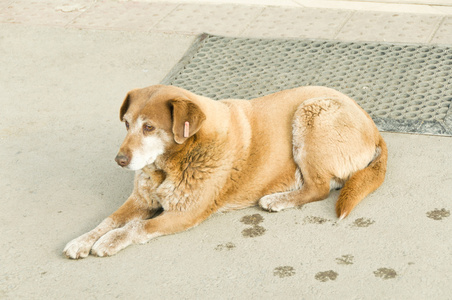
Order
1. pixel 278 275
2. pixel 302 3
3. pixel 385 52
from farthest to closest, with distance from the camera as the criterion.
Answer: pixel 302 3
pixel 385 52
pixel 278 275

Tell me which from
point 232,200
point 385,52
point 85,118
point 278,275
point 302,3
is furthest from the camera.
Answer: point 302,3

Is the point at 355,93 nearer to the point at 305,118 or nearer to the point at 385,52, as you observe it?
the point at 385,52

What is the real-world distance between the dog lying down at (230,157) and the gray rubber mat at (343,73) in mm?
919

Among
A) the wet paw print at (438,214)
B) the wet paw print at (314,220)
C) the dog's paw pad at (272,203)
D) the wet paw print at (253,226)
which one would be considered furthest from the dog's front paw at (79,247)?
the wet paw print at (438,214)

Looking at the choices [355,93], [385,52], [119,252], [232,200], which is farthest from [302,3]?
[119,252]

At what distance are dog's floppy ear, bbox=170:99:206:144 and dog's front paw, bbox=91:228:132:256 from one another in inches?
25.3

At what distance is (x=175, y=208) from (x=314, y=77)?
232cm

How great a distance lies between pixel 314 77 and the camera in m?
5.84

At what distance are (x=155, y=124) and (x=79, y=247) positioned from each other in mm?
833

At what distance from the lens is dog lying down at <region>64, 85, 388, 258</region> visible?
12.6ft

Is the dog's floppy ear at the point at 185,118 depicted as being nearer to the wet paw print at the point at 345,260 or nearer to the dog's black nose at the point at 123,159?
the dog's black nose at the point at 123,159

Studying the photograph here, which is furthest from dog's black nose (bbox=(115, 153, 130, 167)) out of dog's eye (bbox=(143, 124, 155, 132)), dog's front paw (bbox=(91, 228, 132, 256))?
dog's front paw (bbox=(91, 228, 132, 256))

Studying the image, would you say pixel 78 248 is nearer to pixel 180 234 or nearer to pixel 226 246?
pixel 180 234

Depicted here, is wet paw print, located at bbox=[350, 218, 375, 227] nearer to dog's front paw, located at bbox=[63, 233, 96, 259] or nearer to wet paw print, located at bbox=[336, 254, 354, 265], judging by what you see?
wet paw print, located at bbox=[336, 254, 354, 265]
